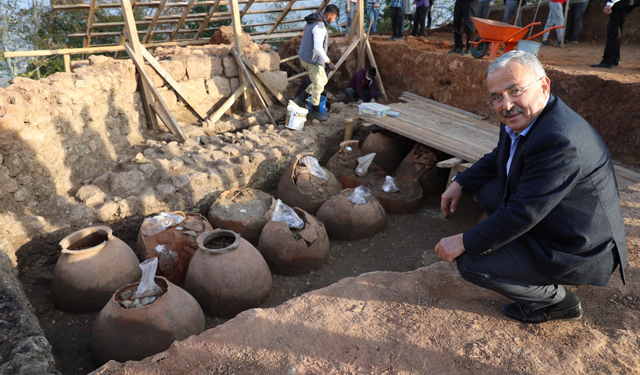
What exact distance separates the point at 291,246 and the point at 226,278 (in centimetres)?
81

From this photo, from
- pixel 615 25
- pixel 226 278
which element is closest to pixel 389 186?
pixel 226 278

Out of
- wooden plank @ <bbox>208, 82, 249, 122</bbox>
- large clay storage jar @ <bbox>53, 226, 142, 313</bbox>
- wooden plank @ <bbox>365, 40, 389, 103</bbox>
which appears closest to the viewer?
large clay storage jar @ <bbox>53, 226, 142, 313</bbox>

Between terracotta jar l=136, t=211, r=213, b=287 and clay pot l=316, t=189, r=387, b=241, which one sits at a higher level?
terracotta jar l=136, t=211, r=213, b=287

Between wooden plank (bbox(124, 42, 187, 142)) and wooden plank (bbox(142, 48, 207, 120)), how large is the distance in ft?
0.42

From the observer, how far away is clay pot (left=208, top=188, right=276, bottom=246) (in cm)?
407

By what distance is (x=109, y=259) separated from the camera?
127 inches

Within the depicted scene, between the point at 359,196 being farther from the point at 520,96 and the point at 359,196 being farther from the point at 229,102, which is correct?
the point at 229,102

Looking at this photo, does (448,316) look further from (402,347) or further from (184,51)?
(184,51)

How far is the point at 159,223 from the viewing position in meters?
3.63

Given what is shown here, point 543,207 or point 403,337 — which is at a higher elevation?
point 543,207

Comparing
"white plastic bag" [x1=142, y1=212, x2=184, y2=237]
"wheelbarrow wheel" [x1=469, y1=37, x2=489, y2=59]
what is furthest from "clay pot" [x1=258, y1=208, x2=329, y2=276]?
"wheelbarrow wheel" [x1=469, y1=37, x2=489, y2=59]

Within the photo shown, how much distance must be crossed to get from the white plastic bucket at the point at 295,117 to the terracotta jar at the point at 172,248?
3.00 metres

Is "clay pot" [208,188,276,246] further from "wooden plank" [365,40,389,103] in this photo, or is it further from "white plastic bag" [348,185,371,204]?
"wooden plank" [365,40,389,103]

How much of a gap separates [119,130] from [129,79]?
806mm
